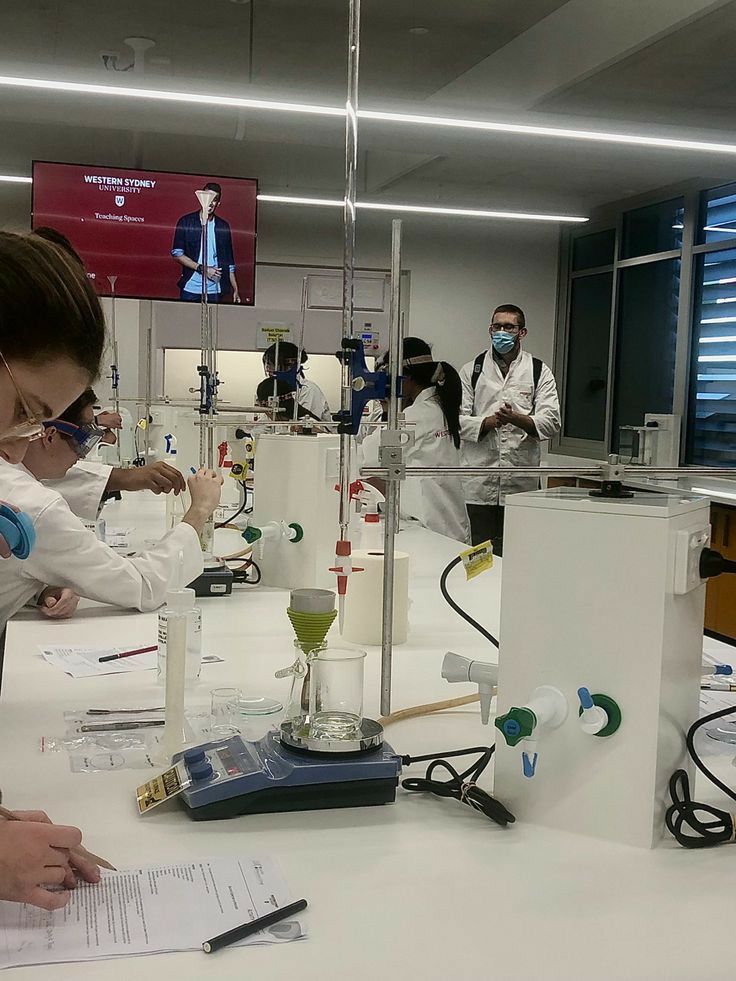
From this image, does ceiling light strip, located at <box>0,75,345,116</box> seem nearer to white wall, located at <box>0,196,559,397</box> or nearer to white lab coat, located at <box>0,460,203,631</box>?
white lab coat, located at <box>0,460,203,631</box>

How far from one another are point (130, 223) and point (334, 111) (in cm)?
142

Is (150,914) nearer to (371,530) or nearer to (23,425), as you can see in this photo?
(23,425)

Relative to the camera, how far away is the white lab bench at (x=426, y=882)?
764 millimetres

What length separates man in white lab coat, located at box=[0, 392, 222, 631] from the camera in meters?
1.68

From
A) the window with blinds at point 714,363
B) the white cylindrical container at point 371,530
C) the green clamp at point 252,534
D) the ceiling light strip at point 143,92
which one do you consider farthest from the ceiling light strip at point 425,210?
the green clamp at point 252,534

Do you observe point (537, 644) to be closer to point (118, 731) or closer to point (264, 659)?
point (118, 731)

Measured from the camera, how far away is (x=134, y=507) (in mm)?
3838

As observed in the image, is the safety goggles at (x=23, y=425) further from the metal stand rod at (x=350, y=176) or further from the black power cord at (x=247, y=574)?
→ the black power cord at (x=247, y=574)

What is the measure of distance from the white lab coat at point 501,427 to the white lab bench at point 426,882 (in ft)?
8.96

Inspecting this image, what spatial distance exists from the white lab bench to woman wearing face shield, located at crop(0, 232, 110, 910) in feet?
0.30

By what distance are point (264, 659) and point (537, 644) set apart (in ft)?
2.52

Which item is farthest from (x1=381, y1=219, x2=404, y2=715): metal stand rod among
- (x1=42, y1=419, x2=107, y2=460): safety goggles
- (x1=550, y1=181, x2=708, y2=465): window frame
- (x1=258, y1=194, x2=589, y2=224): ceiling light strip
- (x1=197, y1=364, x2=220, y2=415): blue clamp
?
(x1=258, y1=194, x2=589, y2=224): ceiling light strip

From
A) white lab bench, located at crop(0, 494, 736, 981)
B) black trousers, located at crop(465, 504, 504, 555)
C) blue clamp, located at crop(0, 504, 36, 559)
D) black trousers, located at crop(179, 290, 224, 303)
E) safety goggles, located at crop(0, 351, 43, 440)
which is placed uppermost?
black trousers, located at crop(179, 290, 224, 303)

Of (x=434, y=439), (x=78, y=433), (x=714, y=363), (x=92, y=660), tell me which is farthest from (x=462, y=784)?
(x=714, y=363)
